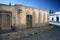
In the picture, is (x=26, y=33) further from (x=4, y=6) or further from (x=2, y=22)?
(x=4, y=6)

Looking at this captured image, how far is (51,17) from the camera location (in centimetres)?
3784

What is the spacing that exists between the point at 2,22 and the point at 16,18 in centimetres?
192

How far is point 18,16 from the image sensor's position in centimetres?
1173

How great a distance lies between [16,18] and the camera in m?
11.5

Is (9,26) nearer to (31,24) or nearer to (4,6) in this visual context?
(4,6)

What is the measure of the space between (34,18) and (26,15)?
1872mm

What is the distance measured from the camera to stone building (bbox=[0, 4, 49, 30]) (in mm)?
10133

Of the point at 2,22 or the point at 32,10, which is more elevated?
the point at 32,10

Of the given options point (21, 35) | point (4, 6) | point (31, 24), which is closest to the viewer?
point (21, 35)


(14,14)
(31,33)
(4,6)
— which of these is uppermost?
(4,6)

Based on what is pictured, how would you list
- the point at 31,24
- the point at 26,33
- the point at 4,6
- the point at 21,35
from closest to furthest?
the point at 21,35 → the point at 26,33 → the point at 4,6 → the point at 31,24

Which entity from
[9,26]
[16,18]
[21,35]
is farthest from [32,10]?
[21,35]

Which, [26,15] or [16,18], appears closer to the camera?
[16,18]

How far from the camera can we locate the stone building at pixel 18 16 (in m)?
10.1
